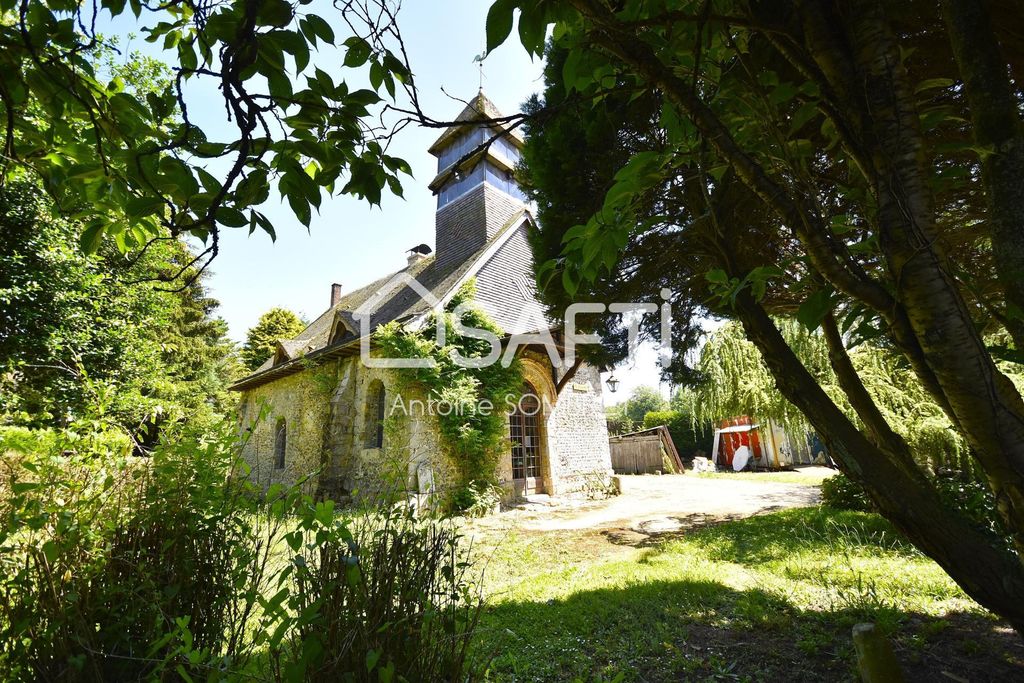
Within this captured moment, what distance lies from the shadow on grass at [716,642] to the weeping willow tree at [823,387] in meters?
2.67

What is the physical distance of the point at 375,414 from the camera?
11.6m

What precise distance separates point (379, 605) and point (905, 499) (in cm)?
206

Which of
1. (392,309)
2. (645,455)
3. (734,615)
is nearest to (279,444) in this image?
(392,309)

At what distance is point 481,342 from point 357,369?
346cm

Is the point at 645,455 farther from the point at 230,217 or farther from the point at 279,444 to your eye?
the point at 230,217

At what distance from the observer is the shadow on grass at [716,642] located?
2.90 meters

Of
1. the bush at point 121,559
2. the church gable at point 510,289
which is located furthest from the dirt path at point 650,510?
the bush at point 121,559

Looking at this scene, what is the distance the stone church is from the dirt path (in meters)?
1.16

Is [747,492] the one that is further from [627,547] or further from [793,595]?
[793,595]

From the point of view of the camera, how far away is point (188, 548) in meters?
2.14

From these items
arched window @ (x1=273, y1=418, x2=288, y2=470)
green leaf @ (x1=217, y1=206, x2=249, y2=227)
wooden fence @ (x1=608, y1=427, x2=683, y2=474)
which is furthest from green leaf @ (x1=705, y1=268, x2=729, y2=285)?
wooden fence @ (x1=608, y1=427, x2=683, y2=474)

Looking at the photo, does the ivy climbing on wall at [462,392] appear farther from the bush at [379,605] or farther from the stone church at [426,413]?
the bush at [379,605]

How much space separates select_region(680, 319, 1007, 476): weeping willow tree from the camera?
666cm

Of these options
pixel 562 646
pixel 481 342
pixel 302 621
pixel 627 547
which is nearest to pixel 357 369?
pixel 481 342
